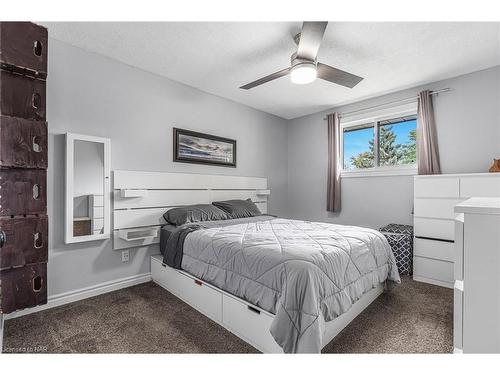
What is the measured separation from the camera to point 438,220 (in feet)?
9.02

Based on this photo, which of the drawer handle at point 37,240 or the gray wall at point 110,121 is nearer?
the drawer handle at point 37,240

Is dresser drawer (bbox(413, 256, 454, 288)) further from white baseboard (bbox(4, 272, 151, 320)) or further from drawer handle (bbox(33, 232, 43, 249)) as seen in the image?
drawer handle (bbox(33, 232, 43, 249))

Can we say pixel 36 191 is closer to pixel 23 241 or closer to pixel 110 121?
pixel 23 241

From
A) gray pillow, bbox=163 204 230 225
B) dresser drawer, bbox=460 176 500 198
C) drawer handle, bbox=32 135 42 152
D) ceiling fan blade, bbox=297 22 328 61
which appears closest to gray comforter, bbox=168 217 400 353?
gray pillow, bbox=163 204 230 225

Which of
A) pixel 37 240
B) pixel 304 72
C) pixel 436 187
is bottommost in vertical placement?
pixel 37 240

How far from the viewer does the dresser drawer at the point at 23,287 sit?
172 centimetres

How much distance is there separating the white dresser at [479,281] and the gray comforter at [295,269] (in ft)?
2.23

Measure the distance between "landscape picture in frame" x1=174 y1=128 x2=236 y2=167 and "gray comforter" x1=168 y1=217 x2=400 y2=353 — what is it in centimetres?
125

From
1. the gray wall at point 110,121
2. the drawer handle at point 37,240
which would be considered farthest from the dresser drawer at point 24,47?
the drawer handle at point 37,240

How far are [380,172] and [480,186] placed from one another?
4.09 ft

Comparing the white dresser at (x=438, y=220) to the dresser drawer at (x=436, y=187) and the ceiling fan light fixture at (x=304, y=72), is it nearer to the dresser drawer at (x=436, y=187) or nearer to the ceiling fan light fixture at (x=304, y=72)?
the dresser drawer at (x=436, y=187)

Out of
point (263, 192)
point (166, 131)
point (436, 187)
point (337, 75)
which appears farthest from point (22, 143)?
point (436, 187)

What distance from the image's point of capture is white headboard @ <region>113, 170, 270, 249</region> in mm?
2645
